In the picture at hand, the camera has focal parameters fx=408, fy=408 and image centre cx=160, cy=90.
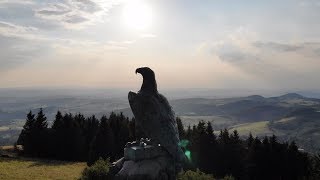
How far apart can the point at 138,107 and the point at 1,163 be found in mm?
50069

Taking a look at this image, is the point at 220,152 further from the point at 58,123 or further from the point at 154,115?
the point at 154,115

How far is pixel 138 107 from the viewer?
1308 inches

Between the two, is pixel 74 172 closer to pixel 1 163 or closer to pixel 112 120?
pixel 1 163

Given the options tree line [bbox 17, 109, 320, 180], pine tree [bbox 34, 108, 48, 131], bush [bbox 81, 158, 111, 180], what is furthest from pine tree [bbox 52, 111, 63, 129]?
bush [bbox 81, 158, 111, 180]

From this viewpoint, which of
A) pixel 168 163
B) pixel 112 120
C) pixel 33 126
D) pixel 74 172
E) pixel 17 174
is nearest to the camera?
pixel 168 163

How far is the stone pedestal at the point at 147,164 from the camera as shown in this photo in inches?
1252

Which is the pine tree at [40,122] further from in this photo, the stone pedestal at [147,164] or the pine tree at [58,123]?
the stone pedestal at [147,164]

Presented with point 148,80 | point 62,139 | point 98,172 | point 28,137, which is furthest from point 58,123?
point 148,80

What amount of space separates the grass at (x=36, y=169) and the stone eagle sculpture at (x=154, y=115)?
31.8 m

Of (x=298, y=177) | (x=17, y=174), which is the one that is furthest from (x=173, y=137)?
(x=298, y=177)

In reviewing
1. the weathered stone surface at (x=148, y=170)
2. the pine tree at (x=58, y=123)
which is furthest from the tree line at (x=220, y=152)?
the weathered stone surface at (x=148, y=170)

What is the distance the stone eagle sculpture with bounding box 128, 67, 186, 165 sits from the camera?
32.7 m

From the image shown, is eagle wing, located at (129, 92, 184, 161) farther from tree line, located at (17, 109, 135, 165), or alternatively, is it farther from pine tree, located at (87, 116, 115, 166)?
tree line, located at (17, 109, 135, 165)

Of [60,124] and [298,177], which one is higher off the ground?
[60,124]
